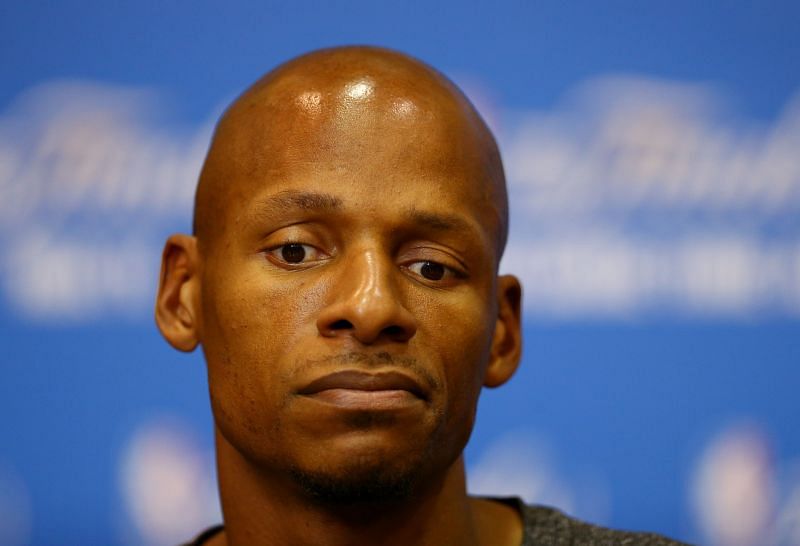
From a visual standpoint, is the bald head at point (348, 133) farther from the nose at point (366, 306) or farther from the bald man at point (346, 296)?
the nose at point (366, 306)

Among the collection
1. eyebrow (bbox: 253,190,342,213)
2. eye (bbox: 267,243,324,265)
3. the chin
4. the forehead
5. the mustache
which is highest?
the forehead

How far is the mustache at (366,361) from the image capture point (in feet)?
4.51

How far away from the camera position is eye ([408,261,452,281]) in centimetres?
150

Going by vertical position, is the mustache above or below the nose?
below

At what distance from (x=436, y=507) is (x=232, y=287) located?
0.42 metres

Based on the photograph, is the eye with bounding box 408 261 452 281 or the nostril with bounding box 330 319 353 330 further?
the eye with bounding box 408 261 452 281

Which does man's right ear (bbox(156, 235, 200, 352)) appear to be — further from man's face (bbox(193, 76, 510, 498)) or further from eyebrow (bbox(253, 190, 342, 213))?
eyebrow (bbox(253, 190, 342, 213))

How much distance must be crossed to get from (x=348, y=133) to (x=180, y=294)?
395 millimetres

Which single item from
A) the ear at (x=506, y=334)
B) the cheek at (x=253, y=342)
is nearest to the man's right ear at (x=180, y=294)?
the cheek at (x=253, y=342)

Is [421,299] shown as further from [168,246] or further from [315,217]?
[168,246]

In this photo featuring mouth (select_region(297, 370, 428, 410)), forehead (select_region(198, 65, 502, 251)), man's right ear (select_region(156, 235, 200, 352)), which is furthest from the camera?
man's right ear (select_region(156, 235, 200, 352))

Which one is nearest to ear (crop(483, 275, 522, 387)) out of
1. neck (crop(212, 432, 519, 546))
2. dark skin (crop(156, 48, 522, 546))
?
dark skin (crop(156, 48, 522, 546))

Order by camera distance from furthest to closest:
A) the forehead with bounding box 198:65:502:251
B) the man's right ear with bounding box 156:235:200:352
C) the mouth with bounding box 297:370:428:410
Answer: the man's right ear with bounding box 156:235:200:352
the forehead with bounding box 198:65:502:251
the mouth with bounding box 297:370:428:410

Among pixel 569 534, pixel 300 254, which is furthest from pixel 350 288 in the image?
pixel 569 534
